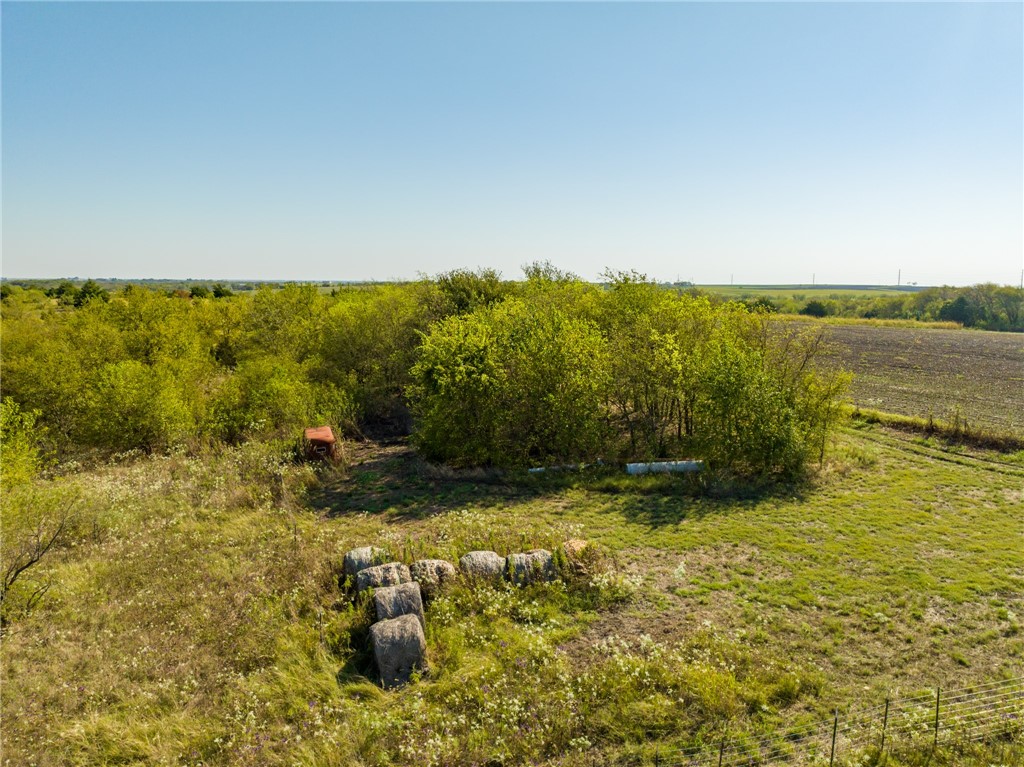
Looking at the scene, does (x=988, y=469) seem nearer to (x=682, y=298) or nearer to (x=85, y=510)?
(x=682, y=298)

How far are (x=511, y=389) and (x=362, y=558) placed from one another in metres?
9.00

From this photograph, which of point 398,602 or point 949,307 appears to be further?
point 949,307

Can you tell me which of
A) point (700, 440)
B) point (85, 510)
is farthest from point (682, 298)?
point (85, 510)

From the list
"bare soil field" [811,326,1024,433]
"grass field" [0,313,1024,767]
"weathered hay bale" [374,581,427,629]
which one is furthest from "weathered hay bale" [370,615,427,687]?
"bare soil field" [811,326,1024,433]

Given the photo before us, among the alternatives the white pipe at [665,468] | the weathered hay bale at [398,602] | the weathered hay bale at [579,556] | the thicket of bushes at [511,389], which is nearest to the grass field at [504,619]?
the weathered hay bale at [579,556]

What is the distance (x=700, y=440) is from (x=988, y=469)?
10148 mm

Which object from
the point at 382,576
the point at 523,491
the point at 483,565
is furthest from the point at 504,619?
the point at 523,491

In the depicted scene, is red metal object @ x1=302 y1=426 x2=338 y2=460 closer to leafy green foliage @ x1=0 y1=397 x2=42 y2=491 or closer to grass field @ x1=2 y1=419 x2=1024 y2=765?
grass field @ x1=2 y1=419 x2=1024 y2=765

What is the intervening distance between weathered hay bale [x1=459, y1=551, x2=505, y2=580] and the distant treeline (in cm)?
6368

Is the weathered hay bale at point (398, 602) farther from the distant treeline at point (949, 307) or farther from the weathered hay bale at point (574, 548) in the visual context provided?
the distant treeline at point (949, 307)

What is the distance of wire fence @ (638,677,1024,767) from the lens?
664cm

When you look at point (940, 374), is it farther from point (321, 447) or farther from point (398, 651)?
point (398, 651)

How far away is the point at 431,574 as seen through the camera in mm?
10391

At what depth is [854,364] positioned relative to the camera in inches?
1672
